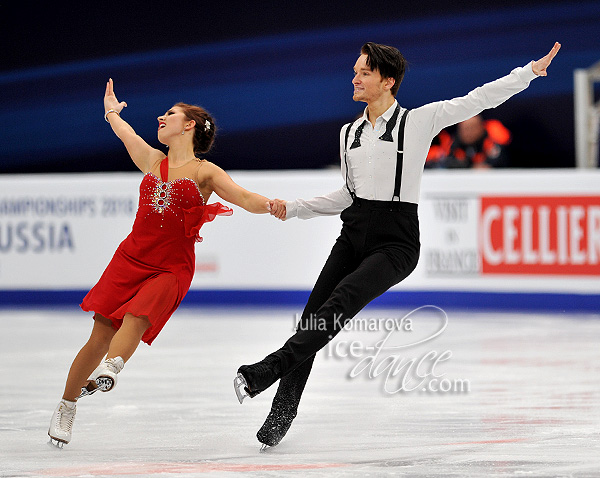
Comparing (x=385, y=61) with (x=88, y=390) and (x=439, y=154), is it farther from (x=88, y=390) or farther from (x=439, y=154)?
(x=439, y=154)

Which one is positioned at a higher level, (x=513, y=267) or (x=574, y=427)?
(x=574, y=427)

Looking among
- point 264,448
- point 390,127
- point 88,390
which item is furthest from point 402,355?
point 88,390

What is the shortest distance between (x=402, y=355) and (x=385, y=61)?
2.52 meters

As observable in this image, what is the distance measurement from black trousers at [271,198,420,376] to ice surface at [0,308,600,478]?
408mm

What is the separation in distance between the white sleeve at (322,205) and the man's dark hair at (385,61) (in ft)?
1.41

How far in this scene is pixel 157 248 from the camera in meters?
3.60

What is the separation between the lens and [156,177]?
3637mm

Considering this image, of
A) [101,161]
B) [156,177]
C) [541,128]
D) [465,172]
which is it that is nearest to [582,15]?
[541,128]

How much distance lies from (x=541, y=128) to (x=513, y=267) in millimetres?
4273

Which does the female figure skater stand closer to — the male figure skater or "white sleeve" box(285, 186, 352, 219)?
"white sleeve" box(285, 186, 352, 219)

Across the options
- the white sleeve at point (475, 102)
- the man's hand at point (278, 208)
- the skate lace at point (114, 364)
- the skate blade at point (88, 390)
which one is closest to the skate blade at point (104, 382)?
the skate lace at point (114, 364)

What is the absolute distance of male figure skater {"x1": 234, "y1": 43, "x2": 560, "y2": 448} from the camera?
345 cm

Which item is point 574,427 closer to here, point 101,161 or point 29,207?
point 29,207

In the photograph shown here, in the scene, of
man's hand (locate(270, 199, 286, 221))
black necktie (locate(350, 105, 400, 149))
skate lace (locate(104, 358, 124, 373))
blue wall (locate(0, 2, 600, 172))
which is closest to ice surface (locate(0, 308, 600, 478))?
skate lace (locate(104, 358, 124, 373))
